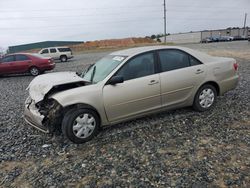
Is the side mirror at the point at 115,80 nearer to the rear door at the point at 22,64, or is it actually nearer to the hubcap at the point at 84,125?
the hubcap at the point at 84,125

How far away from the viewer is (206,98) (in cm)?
503

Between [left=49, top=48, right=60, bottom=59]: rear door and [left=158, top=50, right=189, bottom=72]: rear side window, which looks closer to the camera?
[left=158, top=50, right=189, bottom=72]: rear side window

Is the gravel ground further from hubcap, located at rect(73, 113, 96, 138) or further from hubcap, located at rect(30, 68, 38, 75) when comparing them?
hubcap, located at rect(30, 68, 38, 75)

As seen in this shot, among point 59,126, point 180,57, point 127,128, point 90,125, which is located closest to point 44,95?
point 59,126

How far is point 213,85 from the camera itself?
5105 millimetres

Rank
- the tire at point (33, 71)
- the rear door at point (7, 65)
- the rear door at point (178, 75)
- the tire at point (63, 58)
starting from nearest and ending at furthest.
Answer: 1. the rear door at point (178, 75)
2. the rear door at point (7, 65)
3. the tire at point (33, 71)
4. the tire at point (63, 58)

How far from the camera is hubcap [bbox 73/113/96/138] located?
3902mm

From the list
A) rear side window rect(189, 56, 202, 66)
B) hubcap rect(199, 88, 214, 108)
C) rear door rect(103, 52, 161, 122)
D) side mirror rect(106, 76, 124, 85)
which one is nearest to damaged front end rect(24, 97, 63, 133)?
rear door rect(103, 52, 161, 122)

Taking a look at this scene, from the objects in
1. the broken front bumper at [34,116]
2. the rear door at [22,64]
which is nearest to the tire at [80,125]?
the broken front bumper at [34,116]

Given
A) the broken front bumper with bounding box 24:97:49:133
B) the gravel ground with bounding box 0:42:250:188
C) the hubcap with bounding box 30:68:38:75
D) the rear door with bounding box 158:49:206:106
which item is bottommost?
the gravel ground with bounding box 0:42:250:188

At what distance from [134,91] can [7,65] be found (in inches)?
455

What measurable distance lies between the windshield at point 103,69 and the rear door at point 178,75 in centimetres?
89

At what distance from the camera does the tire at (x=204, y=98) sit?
4949 mm

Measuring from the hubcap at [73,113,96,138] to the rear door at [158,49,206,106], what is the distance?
1.49 meters
